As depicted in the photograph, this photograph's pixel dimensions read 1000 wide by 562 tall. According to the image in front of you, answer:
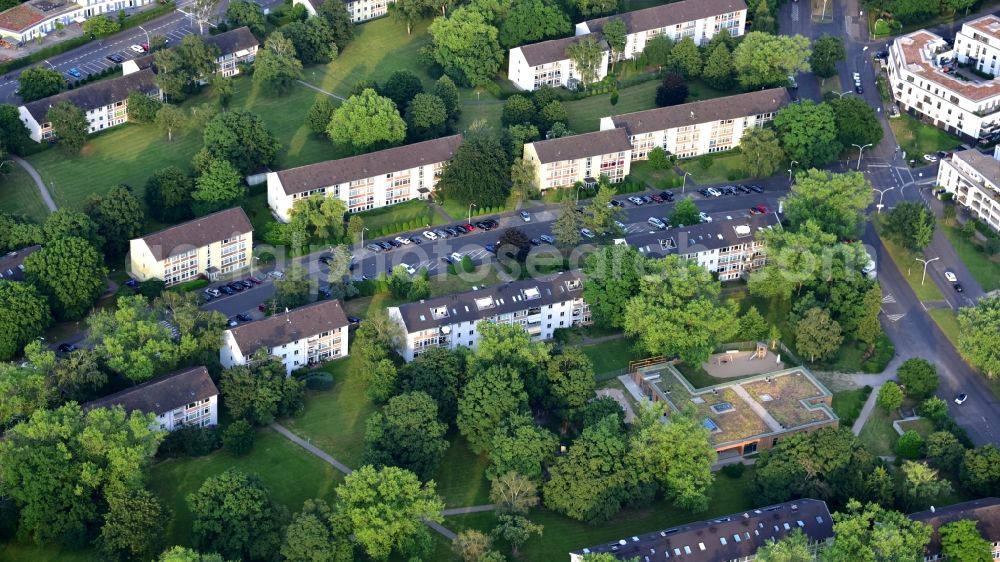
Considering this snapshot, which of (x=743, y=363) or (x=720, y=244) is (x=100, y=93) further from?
(x=743, y=363)

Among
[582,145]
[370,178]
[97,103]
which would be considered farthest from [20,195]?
[582,145]

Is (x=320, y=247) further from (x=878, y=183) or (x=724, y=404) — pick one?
(x=878, y=183)

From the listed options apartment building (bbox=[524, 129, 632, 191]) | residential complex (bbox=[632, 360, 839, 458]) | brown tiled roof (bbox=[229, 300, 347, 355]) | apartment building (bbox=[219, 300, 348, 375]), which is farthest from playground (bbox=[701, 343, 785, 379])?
brown tiled roof (bbox=[229, 300, 347, 355])

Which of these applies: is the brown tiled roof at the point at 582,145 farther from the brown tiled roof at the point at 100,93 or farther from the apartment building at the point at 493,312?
the brown tiled roof at the point at 100,93

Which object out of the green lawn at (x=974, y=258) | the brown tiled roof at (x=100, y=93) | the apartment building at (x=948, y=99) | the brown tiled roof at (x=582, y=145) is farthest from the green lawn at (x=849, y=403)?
the brown tiled roof at (x=100, y=93)

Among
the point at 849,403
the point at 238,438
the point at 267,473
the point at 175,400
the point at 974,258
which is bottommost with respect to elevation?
the point at 849,403
